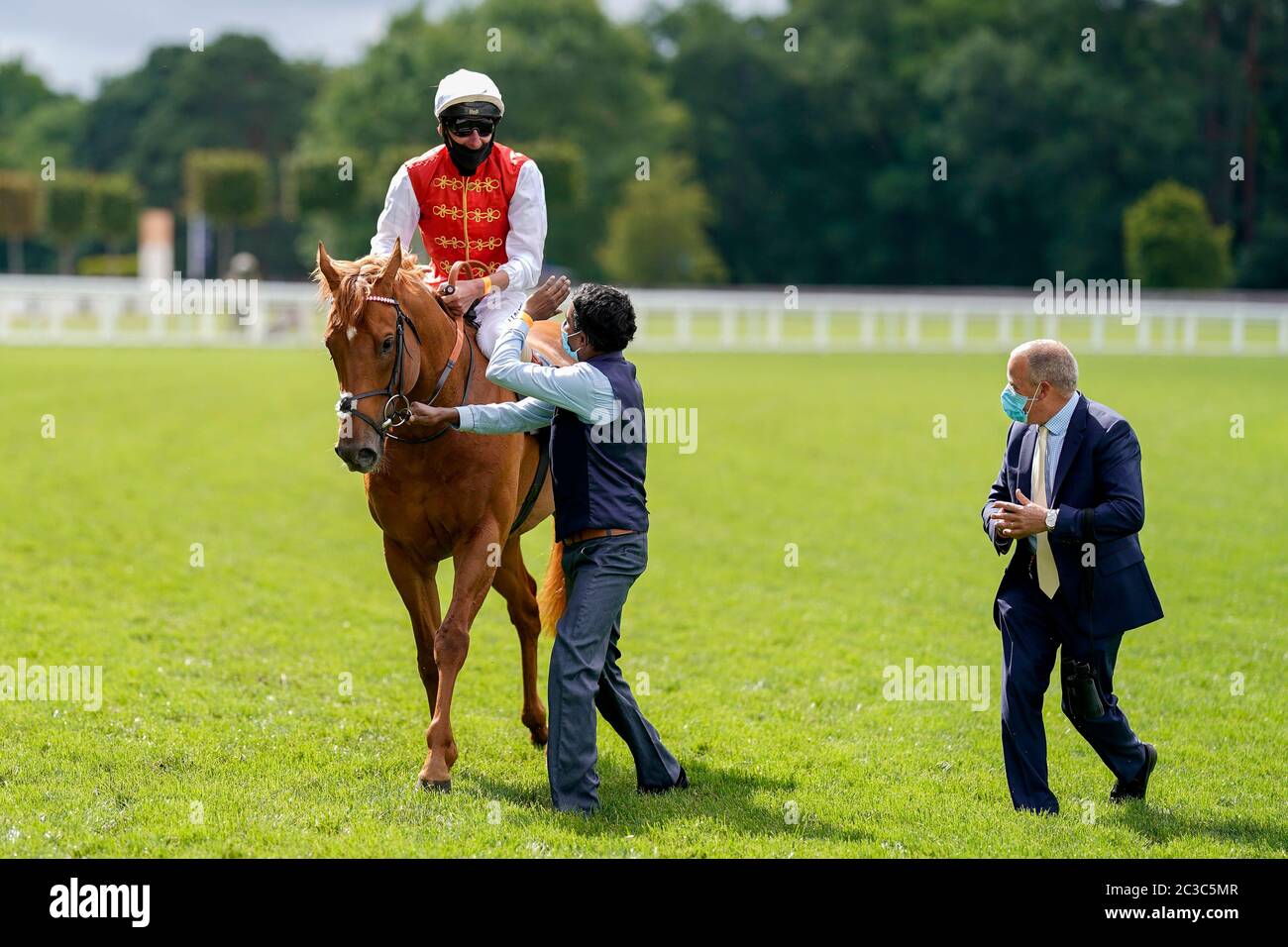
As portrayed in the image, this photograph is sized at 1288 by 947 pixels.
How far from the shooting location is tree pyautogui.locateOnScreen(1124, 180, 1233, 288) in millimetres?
42344

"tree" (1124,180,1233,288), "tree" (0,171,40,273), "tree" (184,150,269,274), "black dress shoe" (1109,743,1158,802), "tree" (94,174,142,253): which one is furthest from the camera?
"tree" (94,174,142,253)

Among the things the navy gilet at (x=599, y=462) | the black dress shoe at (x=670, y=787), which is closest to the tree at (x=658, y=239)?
the black dress shoe at (x=670, y=787)

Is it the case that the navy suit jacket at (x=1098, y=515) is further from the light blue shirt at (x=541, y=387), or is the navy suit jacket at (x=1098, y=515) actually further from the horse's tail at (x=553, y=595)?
the horse's tail at (x=553, y=595)

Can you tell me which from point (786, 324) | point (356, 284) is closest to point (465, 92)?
point (356, 284)

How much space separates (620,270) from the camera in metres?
51.7

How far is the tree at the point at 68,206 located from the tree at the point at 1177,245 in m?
39.5

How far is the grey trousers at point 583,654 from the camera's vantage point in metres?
5.41

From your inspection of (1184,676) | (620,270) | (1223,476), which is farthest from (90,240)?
(1184,676)

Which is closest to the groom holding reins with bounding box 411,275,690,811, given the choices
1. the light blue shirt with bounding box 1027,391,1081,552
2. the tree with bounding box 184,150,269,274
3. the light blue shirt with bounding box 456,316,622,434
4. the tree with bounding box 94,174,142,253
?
the light blue shirt with bounding box 456,316,622,434

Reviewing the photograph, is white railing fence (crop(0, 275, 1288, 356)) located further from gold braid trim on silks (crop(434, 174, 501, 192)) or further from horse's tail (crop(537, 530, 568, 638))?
horse's tail (crop(537, 530, 568, 638))

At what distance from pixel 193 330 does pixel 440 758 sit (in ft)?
89.2

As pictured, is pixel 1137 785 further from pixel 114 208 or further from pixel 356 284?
pixel 114 208

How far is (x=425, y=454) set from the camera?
19.2 ft

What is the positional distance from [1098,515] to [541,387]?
78.6 inches
